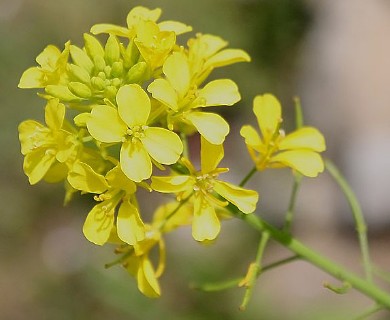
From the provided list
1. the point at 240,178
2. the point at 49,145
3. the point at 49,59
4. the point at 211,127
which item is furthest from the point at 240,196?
the point at 240,178

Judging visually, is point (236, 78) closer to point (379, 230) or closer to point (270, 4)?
point (270, 4)

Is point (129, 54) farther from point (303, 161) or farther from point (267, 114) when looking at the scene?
point (303, 161)

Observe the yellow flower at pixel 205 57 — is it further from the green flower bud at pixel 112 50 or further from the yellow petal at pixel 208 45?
the green flower bud at pixel 112 50

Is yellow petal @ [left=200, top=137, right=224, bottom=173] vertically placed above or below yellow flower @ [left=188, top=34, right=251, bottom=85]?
below

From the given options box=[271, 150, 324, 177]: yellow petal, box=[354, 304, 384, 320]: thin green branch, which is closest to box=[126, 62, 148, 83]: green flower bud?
box=[271, 150, 324, 177]: yellow petal

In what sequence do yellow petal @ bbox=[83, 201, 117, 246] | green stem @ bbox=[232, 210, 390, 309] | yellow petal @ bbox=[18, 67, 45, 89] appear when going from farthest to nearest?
1. green stem @ bbox=[232, 210, 390, 309]
2. yellow petal @ bbox=[18, 67, 45, 89]
3. yellow petal @ bbox=[83, 201, 117, 246]

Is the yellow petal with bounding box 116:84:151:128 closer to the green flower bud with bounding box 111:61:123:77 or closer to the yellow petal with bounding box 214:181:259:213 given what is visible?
the green flower bud with bounding box 111:61:123:77

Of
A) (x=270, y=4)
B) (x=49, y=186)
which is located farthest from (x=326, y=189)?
(x=49, y=186)
